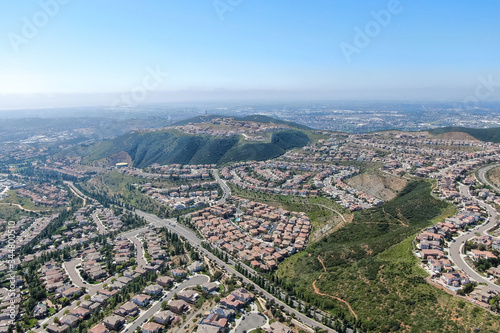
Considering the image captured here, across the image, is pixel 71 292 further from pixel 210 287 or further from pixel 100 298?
pixel 210 287

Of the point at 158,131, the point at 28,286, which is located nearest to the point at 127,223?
the point at 28,286

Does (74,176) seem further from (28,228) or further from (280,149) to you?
(280,149)

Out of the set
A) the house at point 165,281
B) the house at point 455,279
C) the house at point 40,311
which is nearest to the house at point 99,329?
the house at point 40,311

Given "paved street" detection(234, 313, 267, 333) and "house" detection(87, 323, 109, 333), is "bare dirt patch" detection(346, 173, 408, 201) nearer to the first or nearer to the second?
"paved street" detection(234, 313, 267, 333)

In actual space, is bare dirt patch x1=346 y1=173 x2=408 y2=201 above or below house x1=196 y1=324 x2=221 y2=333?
above

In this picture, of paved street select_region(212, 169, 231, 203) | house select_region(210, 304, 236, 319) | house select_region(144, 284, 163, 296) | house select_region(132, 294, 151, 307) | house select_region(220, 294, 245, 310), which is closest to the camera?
house select_region(210, 304, 236, 319)

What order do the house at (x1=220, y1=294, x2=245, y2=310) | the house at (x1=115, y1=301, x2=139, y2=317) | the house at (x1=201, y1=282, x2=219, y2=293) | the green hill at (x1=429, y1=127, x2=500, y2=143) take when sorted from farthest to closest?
the green hill at (x1=429, y1=127, x2=500, y2=143)
the house at (x1=201, y1=282, x2=219, y2=293)
the house at (x1=115, y1=301, x2=139, y2=317)
the house at (x1=220, y1=294, x2=245, y2=310)

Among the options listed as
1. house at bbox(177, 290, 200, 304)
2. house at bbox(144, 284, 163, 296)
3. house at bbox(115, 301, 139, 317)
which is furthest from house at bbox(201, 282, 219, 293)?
house at bbox(115, 301, 139, 317)

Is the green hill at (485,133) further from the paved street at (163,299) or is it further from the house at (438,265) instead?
the paved street at (163,299)
